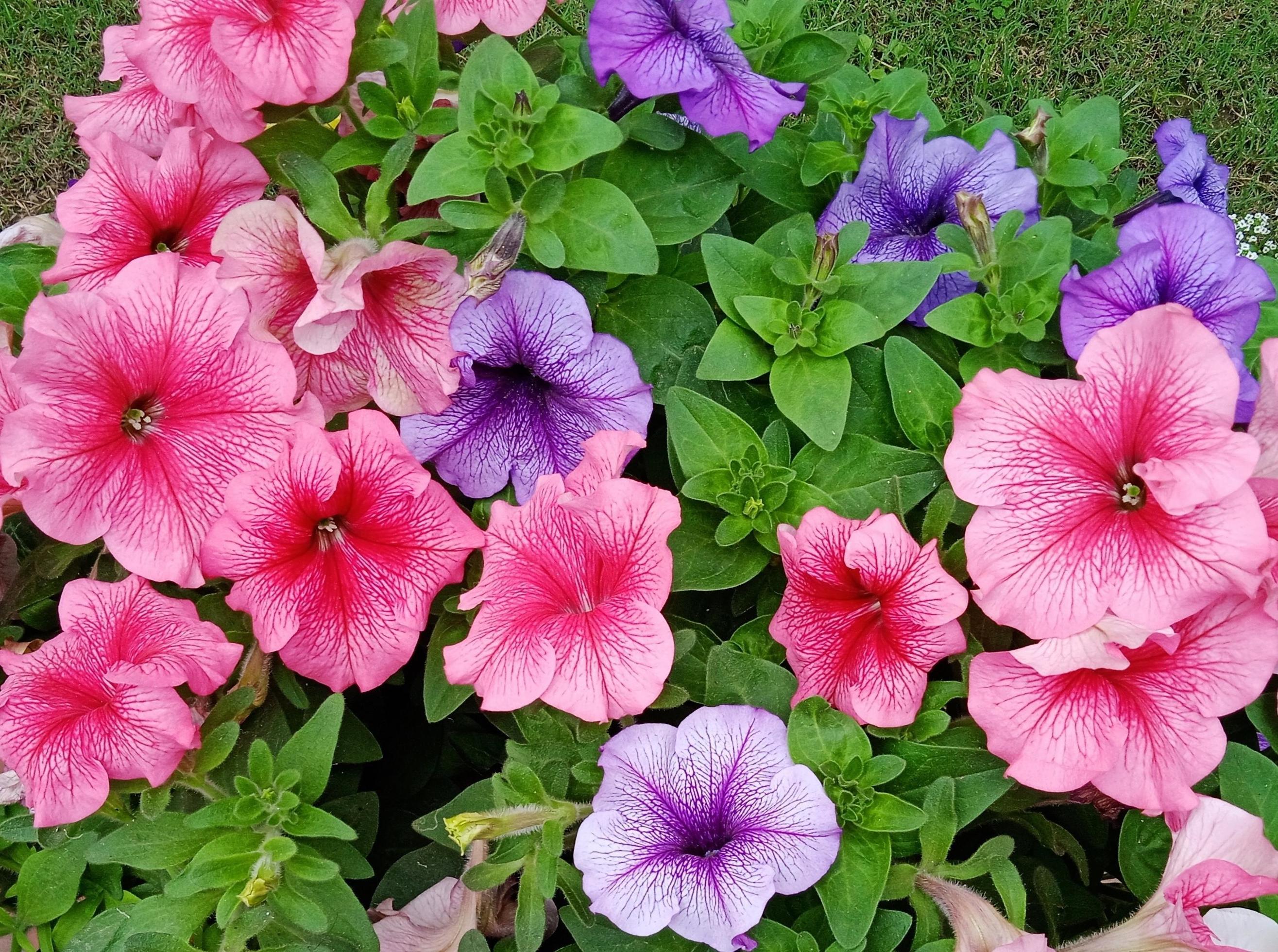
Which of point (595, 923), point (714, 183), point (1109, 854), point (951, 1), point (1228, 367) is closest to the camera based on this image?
point (1228, 367)

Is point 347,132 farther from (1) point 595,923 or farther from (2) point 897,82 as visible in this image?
(1) point 595,923

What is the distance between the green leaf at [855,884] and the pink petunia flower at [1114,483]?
0.27 meters

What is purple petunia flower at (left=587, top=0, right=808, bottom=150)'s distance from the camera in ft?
3.75

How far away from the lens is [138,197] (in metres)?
1.25

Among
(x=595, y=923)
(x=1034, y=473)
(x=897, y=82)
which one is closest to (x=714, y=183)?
(x=897, y=82)

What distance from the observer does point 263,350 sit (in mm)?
1149

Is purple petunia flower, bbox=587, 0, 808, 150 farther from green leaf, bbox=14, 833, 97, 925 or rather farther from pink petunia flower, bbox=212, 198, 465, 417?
green leaf, bbox=14, 833, 97, 925

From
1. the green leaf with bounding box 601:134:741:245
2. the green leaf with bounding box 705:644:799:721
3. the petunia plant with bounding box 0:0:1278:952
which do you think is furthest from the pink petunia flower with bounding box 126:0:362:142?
the green leaf with bounding box 705:644:799:721

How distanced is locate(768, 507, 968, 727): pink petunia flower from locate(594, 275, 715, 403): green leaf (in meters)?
0.28

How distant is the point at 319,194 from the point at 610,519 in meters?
0.49

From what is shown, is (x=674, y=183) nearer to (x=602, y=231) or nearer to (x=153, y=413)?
(x=602, y=231)

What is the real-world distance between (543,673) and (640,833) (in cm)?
19

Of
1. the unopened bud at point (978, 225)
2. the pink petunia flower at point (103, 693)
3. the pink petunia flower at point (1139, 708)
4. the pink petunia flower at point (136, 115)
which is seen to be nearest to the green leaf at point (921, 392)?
the unopened bud at point (978, 225)

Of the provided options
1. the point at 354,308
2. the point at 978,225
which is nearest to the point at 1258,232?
the point at 978,225
